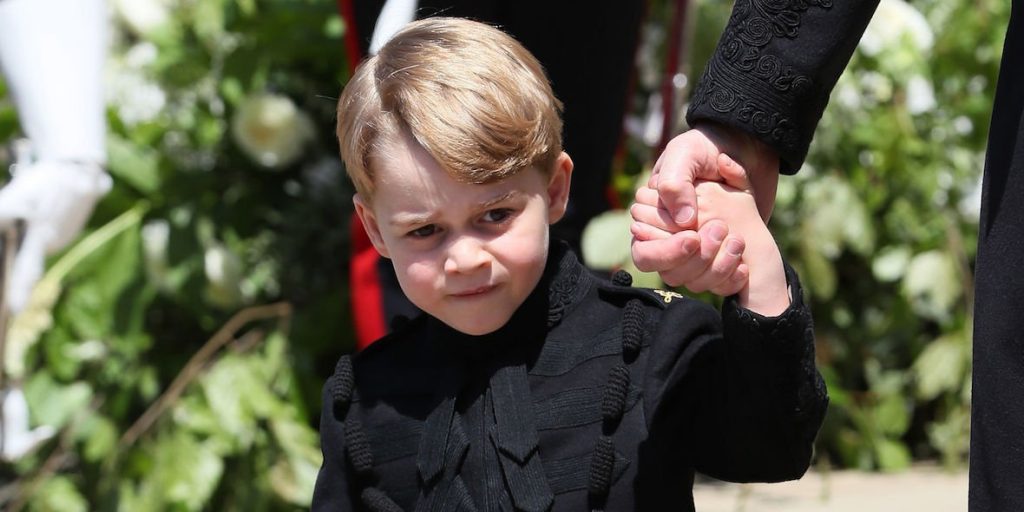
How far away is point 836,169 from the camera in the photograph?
3219 mm

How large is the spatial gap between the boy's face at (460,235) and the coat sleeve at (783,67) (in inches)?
8.1

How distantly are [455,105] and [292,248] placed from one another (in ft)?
6.03

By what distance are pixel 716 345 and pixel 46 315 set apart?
4.97 feet

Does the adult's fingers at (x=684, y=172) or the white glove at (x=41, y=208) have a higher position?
the adult's fingers at (x=684, y=172)

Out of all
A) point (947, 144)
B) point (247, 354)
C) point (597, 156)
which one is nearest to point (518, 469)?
point (597, 156)

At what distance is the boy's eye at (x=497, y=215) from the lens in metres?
1.43

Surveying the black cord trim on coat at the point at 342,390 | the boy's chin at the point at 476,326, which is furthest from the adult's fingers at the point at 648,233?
the black cord trim on coat at the point at 342,390

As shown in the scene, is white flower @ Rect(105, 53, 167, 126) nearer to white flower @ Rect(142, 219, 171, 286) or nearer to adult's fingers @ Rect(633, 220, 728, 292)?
white flower @ Rect(142, 219, 171, 286)

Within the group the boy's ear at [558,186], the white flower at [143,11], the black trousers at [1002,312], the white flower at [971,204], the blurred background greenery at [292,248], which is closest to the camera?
the black trousers at [1002,312]

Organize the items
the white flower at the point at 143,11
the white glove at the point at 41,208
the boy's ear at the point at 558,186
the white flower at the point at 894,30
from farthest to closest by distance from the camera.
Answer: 1. the white flower at the point at 143,11
2. the white flower at the point at 894,30
3. the white glove at the point at 41,208
4. the boy's ear at the point at 558,186

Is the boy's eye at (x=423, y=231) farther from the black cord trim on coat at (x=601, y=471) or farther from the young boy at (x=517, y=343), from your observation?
the black cord trim on coat at (x=601, y=471)

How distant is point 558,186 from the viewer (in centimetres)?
153

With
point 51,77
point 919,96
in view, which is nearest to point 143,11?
point 51,77

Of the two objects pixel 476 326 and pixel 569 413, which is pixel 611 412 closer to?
pixel 569 413
